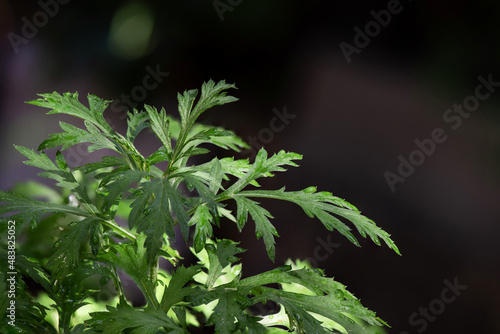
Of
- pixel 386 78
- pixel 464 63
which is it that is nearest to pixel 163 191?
pixel 386 78

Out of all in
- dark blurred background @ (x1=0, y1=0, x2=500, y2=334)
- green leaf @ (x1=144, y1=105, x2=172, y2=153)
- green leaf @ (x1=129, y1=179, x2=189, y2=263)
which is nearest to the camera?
green leaf @ (x1=129, y1=179, x2=189, y2=263)

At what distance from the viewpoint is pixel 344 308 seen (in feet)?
2.04

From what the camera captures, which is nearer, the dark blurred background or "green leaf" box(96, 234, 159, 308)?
"green leaf" box(96, 234, 159, 308)

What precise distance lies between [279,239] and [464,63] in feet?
2.64

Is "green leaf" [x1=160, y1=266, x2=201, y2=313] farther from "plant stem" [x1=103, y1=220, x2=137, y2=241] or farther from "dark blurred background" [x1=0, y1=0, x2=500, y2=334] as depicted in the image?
"dark blurred background" [x1=0, y1=0, x2=500, y2=334]

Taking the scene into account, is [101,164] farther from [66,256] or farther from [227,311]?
[227,311]

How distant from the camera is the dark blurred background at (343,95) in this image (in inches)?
53.9

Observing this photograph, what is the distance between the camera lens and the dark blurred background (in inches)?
53.9

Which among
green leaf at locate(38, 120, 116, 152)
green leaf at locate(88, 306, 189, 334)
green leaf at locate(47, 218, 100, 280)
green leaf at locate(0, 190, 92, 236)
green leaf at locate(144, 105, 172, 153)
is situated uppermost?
→ green leaf at locate(144, 105, 172, 153)

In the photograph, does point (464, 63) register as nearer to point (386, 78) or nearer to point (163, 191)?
point (386, 78)

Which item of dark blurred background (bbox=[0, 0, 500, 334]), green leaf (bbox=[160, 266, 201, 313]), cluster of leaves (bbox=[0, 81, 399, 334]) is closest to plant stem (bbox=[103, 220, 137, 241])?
cluster of leaves (bbox=[0, 81, 399, 334])

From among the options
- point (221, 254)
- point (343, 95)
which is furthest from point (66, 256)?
point (343, 95)

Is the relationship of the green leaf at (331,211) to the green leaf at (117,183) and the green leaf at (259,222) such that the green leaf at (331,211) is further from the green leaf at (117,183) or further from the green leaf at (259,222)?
the green leaf at (117,183)

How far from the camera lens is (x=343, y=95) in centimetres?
147
